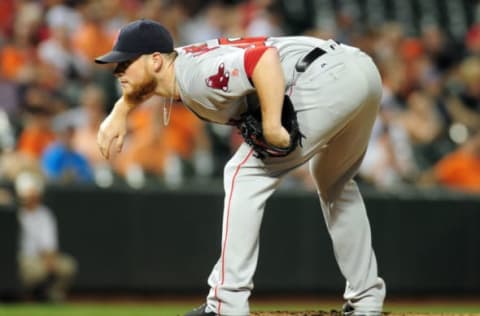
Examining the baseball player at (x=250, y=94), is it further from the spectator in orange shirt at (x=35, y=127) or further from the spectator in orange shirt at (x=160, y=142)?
the spectator in orange shirt at (x=160, y=142)

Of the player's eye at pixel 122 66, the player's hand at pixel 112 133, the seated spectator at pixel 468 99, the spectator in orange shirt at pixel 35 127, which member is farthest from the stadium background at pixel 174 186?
the player's eye at pixel 122 66

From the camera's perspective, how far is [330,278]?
443 inches

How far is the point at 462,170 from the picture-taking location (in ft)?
39.9

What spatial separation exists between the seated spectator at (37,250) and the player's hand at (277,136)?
5116 mm

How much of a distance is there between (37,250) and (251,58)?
546cm

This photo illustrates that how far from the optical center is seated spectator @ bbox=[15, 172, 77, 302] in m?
10.1

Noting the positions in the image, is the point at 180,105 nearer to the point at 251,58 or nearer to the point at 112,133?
the point at 112,133

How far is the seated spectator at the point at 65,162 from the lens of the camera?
403 inches

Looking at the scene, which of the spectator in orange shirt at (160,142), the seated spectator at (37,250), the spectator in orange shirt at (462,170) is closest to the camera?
the seated spectator at (37,250)

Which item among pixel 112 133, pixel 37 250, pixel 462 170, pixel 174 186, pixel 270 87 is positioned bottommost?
pixel 37 250

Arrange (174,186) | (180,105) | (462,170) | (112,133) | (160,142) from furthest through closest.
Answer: (462,170), (180,105), (174,186), (160,142), (112,133)

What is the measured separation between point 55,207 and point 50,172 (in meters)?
0.33

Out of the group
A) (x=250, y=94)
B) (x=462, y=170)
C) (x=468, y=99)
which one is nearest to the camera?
(x=250, y=94)

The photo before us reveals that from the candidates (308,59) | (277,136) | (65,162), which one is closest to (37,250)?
Answer: (65,162)
